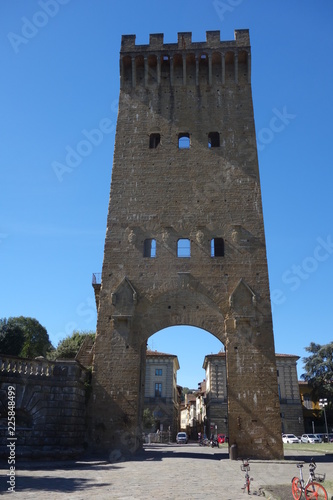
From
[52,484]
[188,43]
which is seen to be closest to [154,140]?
[188,43]

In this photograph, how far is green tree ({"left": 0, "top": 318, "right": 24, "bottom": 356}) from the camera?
35.3 meters

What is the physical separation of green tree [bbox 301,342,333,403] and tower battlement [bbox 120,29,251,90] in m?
36.6

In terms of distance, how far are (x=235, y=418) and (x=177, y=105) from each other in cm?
1597

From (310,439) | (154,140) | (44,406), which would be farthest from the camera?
(310,439)

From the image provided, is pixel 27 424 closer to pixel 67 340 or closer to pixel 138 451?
pixel 138 451

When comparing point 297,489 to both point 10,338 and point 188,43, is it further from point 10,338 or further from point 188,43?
point 10,338

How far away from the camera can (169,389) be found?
44188 mm

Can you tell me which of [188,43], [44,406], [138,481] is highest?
[188,43]

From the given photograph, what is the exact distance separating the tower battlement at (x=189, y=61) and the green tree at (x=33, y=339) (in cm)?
2819

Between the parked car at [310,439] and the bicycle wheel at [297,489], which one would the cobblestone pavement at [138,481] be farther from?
the parked car at [310,439]

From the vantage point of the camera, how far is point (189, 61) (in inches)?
893

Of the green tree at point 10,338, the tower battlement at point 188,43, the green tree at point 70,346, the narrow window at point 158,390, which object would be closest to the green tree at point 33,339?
the green tree at point 10,338

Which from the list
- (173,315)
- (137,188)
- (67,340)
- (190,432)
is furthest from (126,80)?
(190,432)

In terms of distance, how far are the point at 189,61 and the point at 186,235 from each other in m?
10.2
